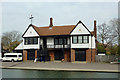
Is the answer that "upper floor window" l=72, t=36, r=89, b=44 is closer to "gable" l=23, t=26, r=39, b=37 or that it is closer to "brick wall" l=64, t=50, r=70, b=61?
"brick wall" l=64, t=50, r=70, b=61

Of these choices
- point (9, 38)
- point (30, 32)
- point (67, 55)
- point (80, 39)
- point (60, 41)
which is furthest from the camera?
point (9, 38)

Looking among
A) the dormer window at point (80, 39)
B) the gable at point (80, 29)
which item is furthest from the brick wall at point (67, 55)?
the gable at point (80, 29)

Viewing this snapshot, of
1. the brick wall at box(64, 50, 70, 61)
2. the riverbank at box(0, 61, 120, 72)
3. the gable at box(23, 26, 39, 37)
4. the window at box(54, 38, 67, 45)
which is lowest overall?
the riverbank at box(0, 61, 120, 72)

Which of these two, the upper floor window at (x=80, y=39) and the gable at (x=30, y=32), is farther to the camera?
the gable at (x=30, y=32)

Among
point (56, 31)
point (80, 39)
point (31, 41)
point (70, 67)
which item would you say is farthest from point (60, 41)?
point (70, 67)

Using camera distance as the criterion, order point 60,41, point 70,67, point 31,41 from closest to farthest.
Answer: point 70,67 → point 60,41 → point 31,41

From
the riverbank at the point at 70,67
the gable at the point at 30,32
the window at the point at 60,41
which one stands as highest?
the gable at the point at 30,32

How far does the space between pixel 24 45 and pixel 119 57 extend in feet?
74.5

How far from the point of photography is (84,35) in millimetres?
30125

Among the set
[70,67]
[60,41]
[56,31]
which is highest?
[56,31]

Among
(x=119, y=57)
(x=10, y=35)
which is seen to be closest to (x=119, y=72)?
(x=119, y=57)

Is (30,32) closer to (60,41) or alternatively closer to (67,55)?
(60,41)

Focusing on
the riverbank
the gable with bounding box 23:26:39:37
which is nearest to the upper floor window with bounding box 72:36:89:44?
the riverbank

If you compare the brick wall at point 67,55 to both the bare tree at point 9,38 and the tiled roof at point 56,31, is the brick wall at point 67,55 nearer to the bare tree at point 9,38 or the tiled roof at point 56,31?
the tiled roof at point 56,31
